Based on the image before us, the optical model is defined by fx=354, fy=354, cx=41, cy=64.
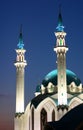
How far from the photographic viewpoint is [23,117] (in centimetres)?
3272

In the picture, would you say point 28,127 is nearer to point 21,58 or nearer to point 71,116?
point 21,58

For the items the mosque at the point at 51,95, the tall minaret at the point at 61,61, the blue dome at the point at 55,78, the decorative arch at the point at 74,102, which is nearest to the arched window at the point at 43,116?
the mosque at the point at 51,95

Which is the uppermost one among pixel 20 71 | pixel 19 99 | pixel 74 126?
pixel 20 71

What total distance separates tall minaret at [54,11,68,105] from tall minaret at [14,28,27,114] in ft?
16.1

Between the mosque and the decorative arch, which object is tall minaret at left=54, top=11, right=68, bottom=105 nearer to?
the mosque

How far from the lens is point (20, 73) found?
34.1 metres

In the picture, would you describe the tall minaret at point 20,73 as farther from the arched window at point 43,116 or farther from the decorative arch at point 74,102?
the decorative arch at point 74,102

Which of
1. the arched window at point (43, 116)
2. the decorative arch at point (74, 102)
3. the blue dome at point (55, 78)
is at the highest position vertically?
the blue dome at point (55, 78)

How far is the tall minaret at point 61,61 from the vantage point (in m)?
28.9

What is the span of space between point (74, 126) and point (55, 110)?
876cm

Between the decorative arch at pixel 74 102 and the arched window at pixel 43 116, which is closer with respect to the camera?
the decorative arch at pixel 74 102

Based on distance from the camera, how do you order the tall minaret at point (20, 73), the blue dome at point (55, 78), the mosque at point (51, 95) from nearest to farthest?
1. the mosque at point (51, 95)
2. the tall minaret at point (20, 73)
3. the blue dome at point (55, 78)

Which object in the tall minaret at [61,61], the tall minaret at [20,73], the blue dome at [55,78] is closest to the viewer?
the tall minaret at [61,61]

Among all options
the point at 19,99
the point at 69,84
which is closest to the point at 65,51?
the point at 69,84
